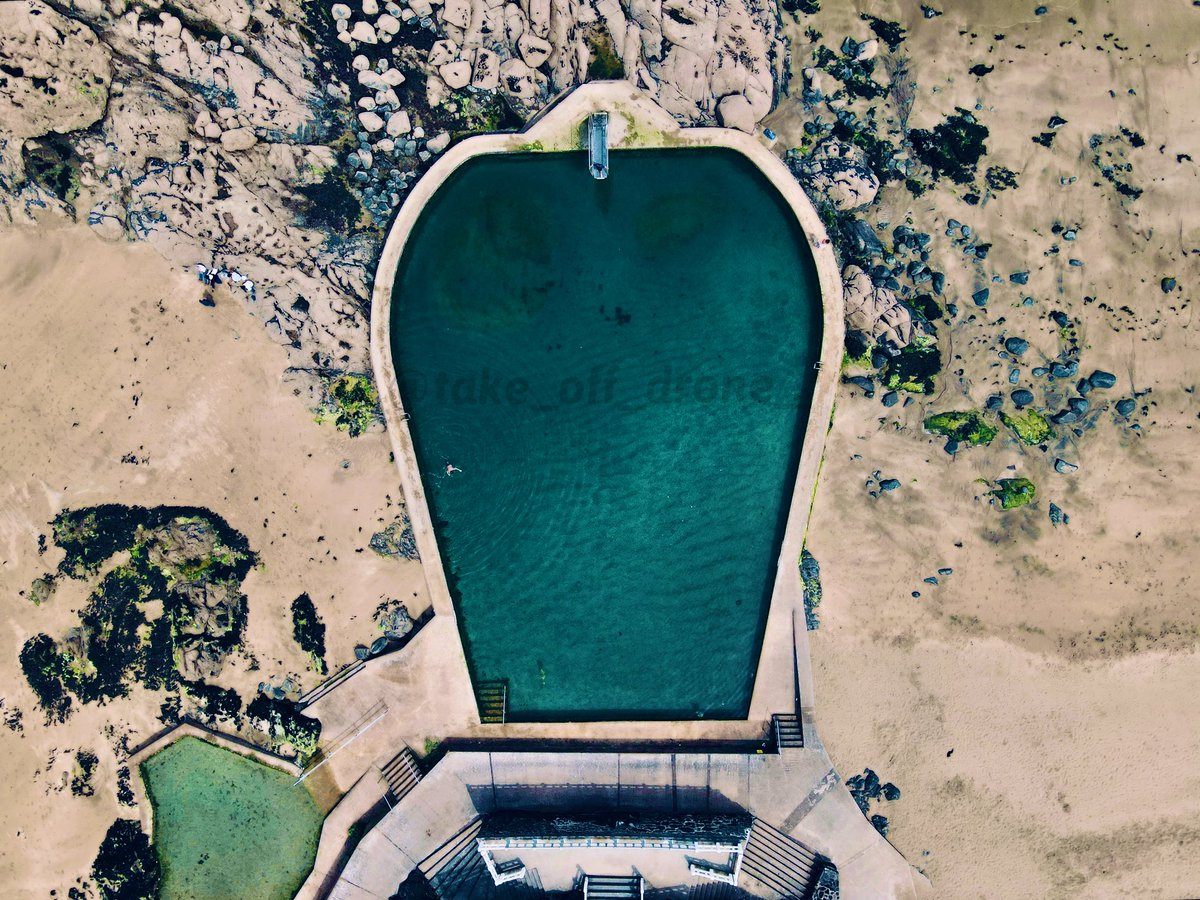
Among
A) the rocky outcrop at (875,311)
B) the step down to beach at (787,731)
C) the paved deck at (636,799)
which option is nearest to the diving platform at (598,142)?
the rocky outcrop at (875,311)

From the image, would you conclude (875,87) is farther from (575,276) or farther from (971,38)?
(575,276)

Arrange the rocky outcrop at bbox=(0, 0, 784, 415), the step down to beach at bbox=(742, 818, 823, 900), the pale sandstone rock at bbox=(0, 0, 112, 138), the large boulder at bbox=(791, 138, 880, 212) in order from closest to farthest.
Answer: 1. the pale sandstone rock at bbox=(0, 0, 112, 138)
2. the step down to beach at bbox=(742, 818, 823, 900)
3. the rocky outcrop at bbox=(0, 0, 784, 415)
4. the large boulder at bbox=(791, 138, 880, 212)

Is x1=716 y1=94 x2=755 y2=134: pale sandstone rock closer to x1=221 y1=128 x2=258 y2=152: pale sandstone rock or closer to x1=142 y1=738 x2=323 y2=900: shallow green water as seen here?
x1=221 y1=128 x2=258 y2=152: pale sandstone rock

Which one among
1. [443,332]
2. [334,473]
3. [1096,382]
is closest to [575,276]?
[443,332]

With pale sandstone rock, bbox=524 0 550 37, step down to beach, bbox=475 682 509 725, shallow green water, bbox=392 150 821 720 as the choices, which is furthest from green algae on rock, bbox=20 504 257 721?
pale sandstone rock, bbox=524 0 550 37

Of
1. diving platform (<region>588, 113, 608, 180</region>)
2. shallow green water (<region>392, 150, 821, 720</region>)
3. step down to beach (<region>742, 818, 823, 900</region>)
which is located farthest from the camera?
shallow green water (<region>392, 150, 821, 720</region>)
